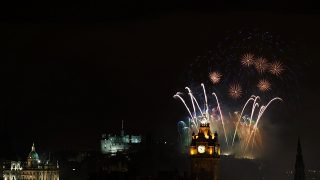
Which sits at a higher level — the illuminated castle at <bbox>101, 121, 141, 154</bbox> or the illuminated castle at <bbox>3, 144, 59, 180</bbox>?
the illuminated castle at <bbox>101, 121, 141, 154</bbox>

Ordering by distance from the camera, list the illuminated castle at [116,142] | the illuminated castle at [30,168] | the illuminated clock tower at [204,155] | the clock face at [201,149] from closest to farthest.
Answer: the illuminated clock tower at [204,155] < the clock face at [201,149] < the illuminated castle at [30,168] < the illuminated castle at [116,142]

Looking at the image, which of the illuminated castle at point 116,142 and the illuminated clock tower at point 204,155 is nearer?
the illuminated clock tower at point 204,155

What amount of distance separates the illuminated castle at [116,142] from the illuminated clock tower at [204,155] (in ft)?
252

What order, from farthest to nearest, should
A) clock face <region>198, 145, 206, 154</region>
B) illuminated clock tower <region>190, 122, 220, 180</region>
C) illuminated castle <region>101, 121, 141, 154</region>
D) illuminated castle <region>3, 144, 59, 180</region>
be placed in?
1. illuminated castle <region>101, 121, 141, 154</region>
2. illuminated castle <region>3, 144, 59, 180</region>
3. clock face <region>198, 145, 206, 154</region>
4. illuminated clock tower <region>190, 122, 220, 180</region>

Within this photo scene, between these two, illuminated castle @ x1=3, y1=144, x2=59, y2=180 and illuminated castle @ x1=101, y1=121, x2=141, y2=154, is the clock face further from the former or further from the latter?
illuminated castle @ x1=101, y1=121, x2=141, y2=154

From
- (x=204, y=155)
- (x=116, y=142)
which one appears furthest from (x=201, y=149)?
(x=116, y=142)

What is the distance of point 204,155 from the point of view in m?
106

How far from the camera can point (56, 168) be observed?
174 m

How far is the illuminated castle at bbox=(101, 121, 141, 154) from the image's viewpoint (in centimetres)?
18375

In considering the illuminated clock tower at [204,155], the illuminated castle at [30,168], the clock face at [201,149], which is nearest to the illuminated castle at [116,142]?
the illuminated castle at [30,168]

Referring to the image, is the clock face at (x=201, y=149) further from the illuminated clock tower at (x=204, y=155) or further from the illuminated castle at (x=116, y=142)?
the illuminated castle at (x=116, y=142)

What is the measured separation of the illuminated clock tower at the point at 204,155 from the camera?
4171 inches

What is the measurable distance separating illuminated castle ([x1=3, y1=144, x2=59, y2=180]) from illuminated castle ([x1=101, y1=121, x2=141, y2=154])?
12.7 metres

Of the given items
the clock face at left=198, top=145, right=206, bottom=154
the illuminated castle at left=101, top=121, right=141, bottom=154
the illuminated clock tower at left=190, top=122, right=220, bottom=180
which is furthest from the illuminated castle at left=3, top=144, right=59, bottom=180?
the clock face at left=198, top=145, right=206, bottom=154
